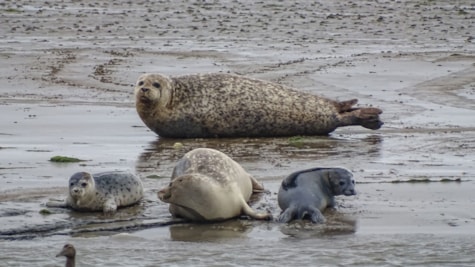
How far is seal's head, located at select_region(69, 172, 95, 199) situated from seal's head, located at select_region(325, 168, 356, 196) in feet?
4.83

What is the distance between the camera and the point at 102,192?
8508mm

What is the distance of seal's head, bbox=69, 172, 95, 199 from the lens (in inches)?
328

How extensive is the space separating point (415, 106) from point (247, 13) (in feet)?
43.2

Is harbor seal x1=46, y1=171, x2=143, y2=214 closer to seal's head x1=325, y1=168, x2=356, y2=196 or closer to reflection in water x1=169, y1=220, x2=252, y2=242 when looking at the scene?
reflection in water x1=169, y1=220, x2=252, y2=242

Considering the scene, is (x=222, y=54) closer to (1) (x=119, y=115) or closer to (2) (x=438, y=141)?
(1) (x=119, y=115)

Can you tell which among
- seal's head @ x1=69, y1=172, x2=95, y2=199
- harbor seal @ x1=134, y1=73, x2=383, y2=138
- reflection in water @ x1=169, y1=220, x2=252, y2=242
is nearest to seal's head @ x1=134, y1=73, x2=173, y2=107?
harbor seal @ x1=134, y1=73, x2=383, y2=138

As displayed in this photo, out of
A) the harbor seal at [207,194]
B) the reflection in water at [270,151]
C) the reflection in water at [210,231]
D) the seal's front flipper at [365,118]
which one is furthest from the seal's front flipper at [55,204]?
the seal's front flipper at [365,118]

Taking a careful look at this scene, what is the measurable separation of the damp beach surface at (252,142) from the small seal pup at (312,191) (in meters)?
0.09

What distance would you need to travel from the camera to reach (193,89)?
39.7ft

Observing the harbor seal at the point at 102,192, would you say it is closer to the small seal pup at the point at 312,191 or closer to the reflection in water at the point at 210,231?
the reflection in water at the point at 210,231

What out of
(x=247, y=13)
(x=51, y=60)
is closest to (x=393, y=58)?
(x=51, y=60)

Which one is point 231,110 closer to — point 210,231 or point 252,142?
point 252,142

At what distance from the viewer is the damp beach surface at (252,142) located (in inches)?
308

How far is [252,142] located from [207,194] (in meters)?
3.46
